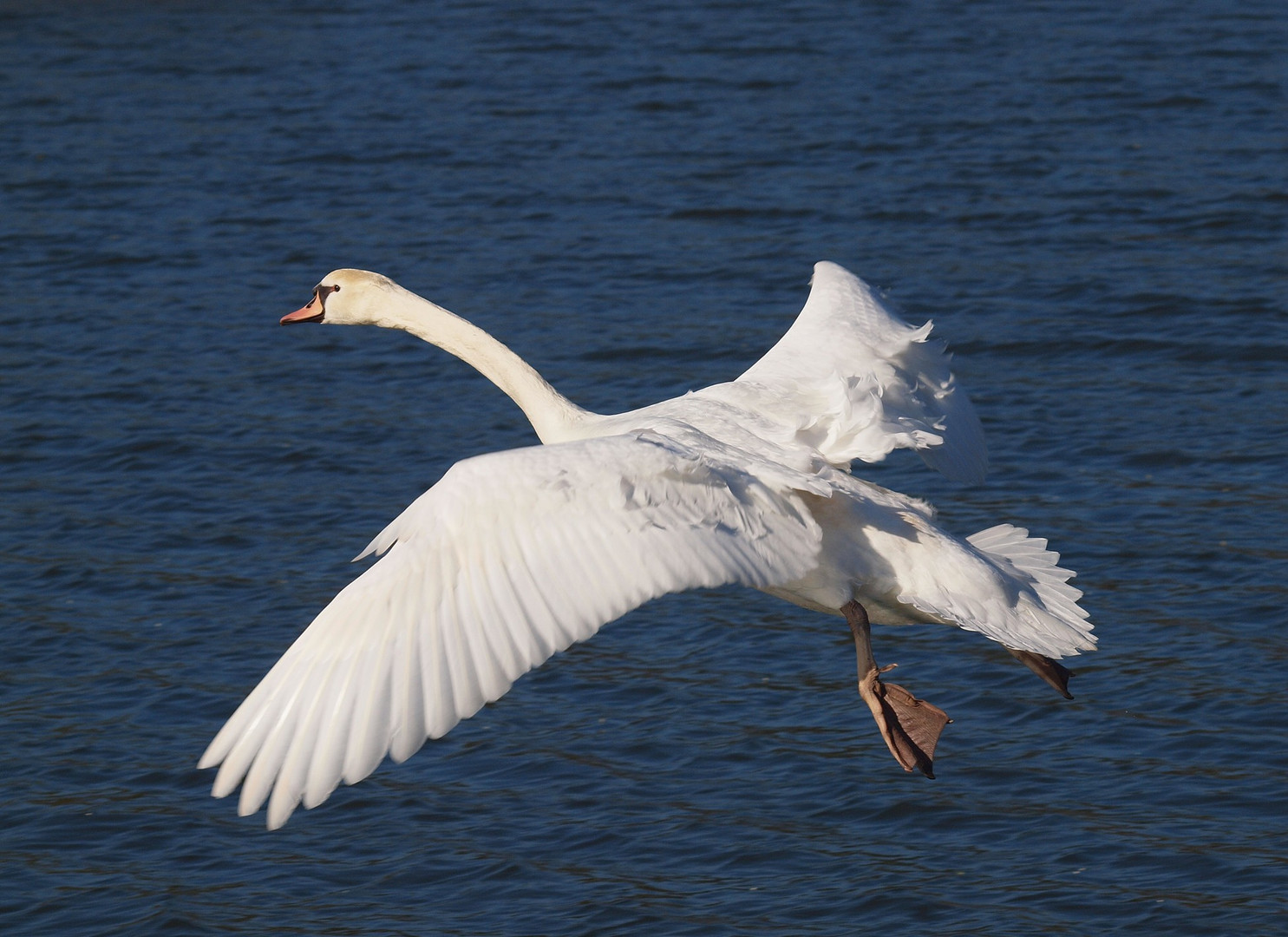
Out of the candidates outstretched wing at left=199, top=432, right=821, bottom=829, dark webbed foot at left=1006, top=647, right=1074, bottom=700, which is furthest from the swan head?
dark webbed foot at left=1006, top=647, right=1074, bottom=700

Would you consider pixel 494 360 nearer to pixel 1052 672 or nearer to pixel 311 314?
pixel 311 314

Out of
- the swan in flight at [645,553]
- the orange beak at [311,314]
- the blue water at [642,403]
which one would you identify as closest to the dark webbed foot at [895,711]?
the swan in flight at [645,553]

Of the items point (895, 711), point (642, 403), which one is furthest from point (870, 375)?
point (642, 403)

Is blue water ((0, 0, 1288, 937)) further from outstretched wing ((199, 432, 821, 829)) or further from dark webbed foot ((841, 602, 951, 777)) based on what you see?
outstretched wing ((199, 432, 821, 829))

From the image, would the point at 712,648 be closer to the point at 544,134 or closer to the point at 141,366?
the point at 141,366

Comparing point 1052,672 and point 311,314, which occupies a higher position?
point 311,314

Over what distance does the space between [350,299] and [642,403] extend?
4.02m

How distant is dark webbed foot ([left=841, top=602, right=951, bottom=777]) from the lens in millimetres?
7332

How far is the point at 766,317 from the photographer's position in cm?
1399

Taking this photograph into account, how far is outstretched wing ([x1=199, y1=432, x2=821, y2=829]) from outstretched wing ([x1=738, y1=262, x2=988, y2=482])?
1.08m

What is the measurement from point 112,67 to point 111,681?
1375 cm

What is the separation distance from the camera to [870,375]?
7.70 m

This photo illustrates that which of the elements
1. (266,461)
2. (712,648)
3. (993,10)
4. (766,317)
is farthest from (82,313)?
(993,10)

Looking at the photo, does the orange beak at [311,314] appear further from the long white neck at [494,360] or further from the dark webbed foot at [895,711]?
the dark webbed foot at [895,711]
